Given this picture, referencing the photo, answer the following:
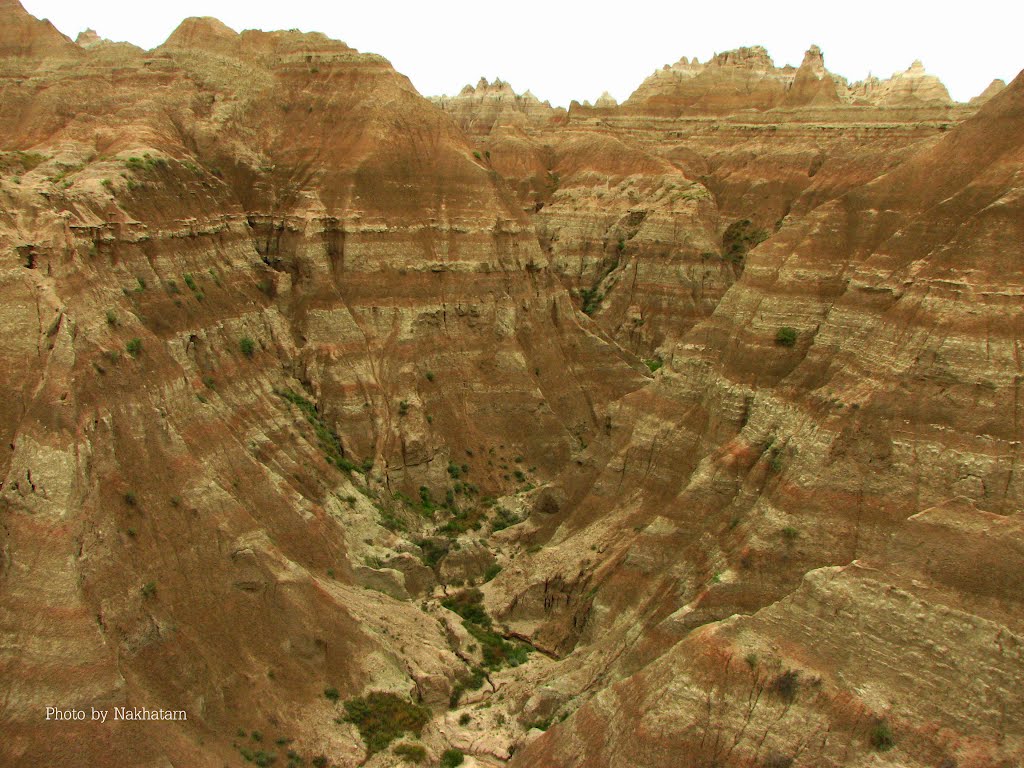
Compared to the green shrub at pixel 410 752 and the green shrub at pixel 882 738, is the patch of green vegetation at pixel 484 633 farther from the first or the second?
the green shrub at pixel 882 738

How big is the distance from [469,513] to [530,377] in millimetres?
10487

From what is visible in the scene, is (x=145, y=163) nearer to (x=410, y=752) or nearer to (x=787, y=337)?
(x=410, y=752)

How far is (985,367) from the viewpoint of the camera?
90.5 feet

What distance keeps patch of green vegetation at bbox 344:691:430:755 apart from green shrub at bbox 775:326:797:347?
68.1 feet

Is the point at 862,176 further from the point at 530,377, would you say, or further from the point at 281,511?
the point at 281,511

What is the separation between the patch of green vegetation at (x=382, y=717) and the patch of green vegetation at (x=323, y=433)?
14.8m

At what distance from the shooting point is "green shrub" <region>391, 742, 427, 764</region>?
96.4ft

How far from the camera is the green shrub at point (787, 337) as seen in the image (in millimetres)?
35531

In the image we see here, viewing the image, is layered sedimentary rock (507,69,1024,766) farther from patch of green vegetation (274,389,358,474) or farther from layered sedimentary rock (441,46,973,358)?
→ layered sedimentary rock (441,46,973,358)

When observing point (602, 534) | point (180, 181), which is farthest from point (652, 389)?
point (180, 181)

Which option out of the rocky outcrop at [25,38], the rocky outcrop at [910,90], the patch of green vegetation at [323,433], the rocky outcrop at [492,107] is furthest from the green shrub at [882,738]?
the rocky outcrop at [492,107]

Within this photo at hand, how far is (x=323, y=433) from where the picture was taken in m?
44.9

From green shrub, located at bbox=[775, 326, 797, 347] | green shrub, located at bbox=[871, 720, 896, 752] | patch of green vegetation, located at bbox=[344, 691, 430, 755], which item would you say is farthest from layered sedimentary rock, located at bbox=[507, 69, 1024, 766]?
patch of green vegetation, located at bbox=[344, 691, 430, 755]

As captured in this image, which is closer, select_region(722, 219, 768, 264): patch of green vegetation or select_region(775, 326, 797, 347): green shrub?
select_region(775, 326, 797, 347): green shrub
